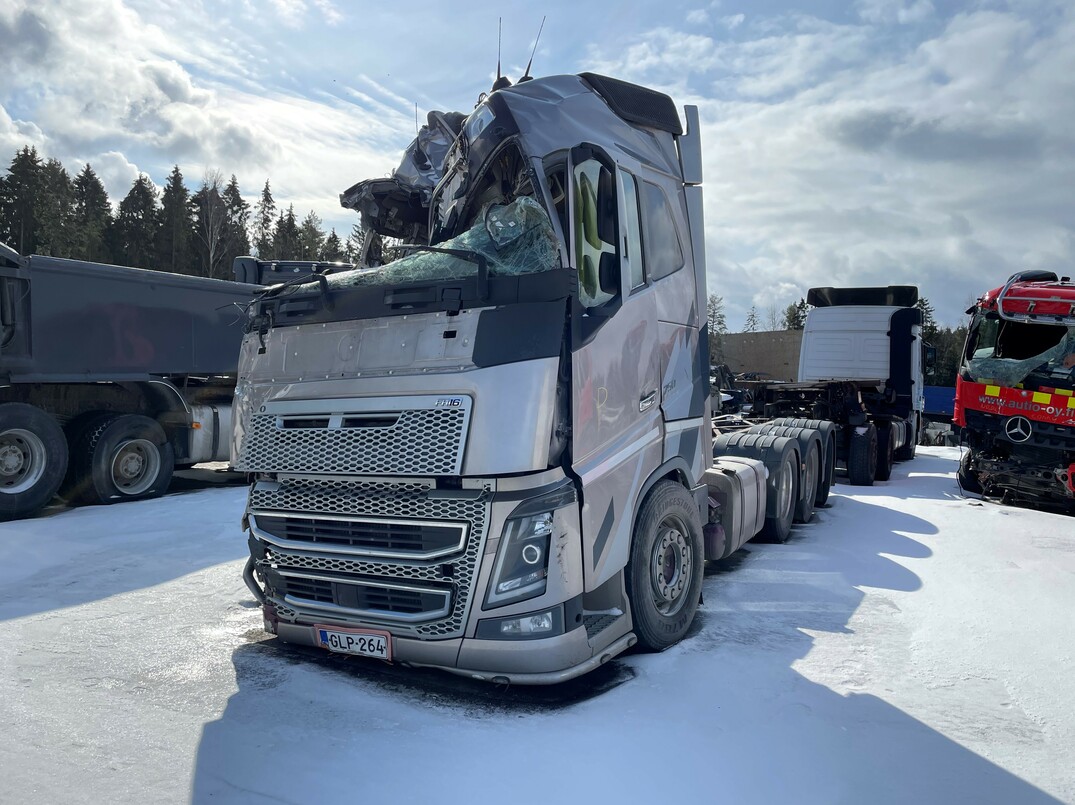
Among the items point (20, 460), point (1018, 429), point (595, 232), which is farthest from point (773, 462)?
point (20, 460)

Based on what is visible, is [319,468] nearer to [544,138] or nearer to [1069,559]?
[544,138]

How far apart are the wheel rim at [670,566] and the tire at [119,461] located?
8.06 meters

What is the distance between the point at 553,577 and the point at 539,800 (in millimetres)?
1030

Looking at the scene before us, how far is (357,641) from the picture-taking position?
4.11 meters

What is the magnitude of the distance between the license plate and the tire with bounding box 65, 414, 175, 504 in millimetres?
7141

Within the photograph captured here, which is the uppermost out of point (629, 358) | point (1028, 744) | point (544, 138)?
point (544, 138)

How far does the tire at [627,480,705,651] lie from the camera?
452cm

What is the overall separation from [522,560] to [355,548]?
92cm

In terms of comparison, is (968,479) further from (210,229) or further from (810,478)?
(210,229)

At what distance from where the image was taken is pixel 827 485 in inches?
406

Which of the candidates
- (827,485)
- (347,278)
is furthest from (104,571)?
(827,485)

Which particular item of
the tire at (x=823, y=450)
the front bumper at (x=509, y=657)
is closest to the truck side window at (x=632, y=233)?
the front bumper at (x=509, y=657)

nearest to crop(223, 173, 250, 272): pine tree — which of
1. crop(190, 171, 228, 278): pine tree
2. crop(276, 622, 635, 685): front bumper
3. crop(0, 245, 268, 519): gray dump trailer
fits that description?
crop(190, 171, 228, 278): pine tree

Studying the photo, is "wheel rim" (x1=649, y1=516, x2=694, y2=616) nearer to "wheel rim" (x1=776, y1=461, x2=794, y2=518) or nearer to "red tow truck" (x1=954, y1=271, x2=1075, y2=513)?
"wheel rim" (x1=776, y1=461, x2=794, y2=518)
